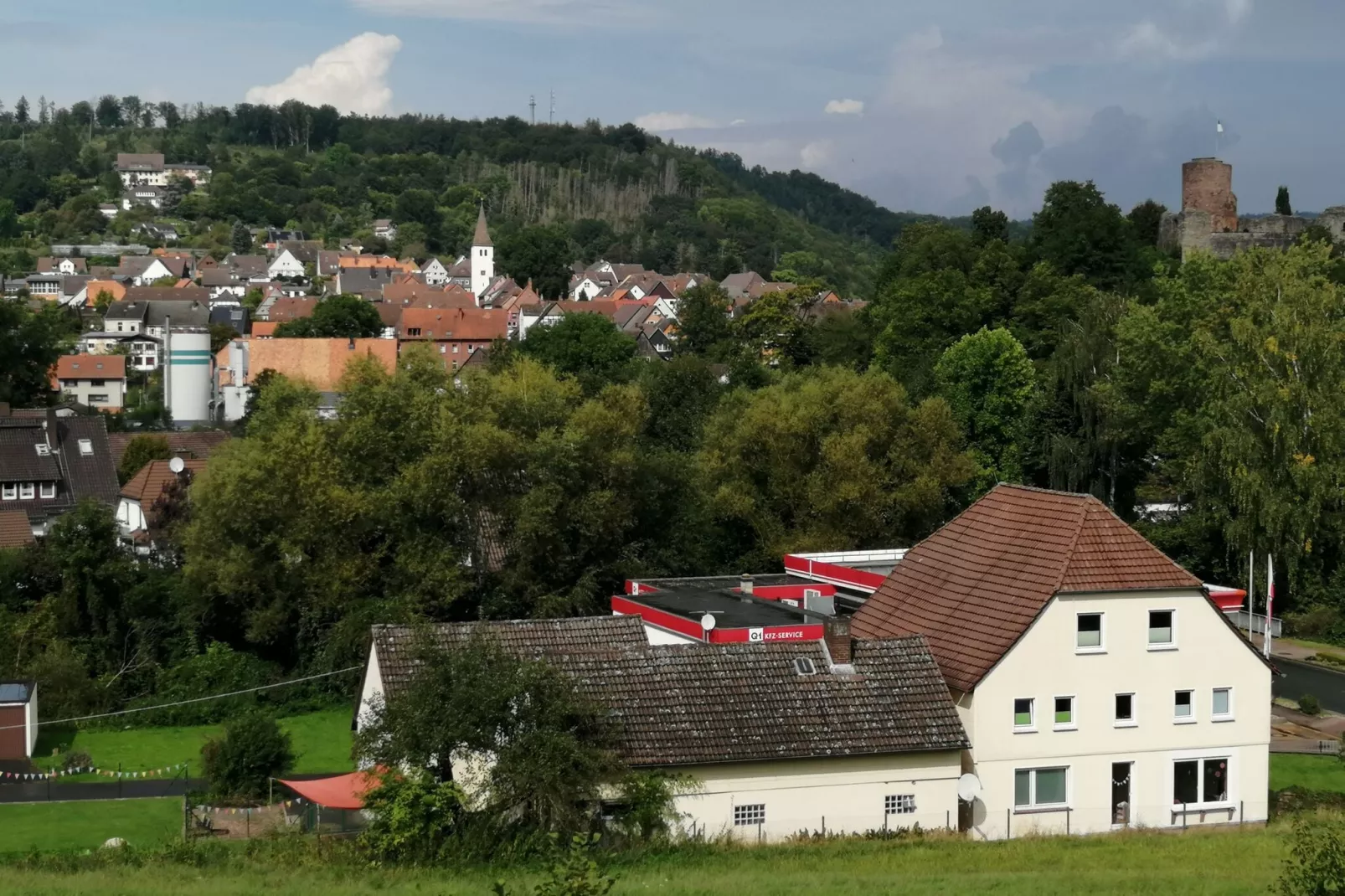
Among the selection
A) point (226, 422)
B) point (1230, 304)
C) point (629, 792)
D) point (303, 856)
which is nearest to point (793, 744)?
point (629, 792)

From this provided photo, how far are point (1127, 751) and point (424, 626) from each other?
10.2m

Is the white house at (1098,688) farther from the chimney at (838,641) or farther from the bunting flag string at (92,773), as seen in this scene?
the bunting flag string at (92,773)

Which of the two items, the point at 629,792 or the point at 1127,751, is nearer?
the point at 629,792

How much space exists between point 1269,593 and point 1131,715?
16802 mm

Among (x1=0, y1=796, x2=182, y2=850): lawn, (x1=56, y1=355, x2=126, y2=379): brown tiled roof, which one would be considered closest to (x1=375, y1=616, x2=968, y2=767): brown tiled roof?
(x1=0, y1=796, x2=182, y2=850): lawn

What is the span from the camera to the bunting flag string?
2825 centimetres

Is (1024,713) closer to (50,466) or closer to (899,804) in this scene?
(899,804)

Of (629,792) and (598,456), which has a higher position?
(598,456)

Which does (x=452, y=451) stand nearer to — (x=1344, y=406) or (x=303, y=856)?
(x=303, y=856)

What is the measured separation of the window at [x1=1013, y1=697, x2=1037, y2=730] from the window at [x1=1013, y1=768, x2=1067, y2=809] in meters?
0.61

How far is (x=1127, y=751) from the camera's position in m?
22.5

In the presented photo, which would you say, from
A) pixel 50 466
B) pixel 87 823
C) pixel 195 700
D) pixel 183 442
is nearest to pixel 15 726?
pixel 195 700

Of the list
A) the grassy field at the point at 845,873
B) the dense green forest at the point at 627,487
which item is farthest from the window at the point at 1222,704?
the dense green forest at the point at 627,487

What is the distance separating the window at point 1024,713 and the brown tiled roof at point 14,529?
95.9ft
